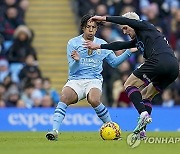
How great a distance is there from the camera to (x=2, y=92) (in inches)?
914

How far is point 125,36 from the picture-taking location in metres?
25.2

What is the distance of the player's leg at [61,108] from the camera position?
15188 mm

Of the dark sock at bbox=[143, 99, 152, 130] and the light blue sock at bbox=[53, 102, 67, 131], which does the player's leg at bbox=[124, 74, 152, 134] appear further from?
the light blue sock at bbox=[53, 102, 67, 131]

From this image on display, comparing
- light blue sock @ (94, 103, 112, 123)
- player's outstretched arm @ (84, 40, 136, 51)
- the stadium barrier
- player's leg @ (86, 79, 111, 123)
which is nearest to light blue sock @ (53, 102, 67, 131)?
player's leg @ (86, 79, 111, 123)

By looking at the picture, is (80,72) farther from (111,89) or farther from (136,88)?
(111,89)

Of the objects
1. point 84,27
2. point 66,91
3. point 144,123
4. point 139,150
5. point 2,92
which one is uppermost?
point 2,92

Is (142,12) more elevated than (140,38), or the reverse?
(142,12)

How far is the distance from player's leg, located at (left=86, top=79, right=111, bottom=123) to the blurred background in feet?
22.7

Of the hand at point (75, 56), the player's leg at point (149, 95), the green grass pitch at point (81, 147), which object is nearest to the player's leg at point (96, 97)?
the hand at point (75, 56)

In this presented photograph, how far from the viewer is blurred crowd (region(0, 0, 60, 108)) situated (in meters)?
23.2

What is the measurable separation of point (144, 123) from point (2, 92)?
9.50 meters

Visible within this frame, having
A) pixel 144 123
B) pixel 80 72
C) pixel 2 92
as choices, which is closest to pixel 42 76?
pixel 2 92

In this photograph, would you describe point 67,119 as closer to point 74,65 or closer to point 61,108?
point 74,65

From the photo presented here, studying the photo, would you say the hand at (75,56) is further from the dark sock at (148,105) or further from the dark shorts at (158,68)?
the dark sock at (148,105)
